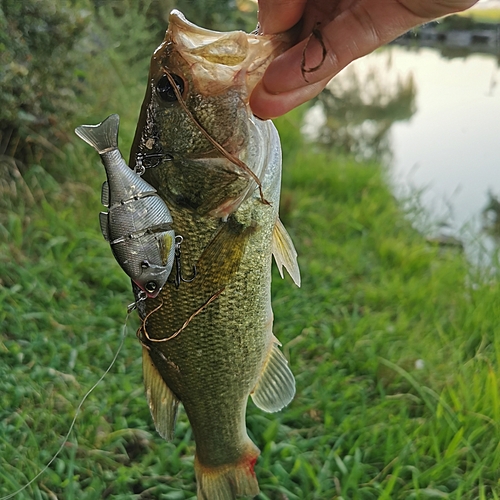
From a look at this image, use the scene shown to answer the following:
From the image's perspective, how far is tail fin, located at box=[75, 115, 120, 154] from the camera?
40.7 inches

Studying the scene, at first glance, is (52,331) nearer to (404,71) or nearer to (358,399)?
(358,399)

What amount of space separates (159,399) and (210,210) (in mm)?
564

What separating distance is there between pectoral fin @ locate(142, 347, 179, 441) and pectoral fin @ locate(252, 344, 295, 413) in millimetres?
282

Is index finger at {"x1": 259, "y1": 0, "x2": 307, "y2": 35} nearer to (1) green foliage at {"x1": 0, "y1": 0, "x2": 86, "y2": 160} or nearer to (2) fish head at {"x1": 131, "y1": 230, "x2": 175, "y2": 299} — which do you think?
(2) fish head at {"x1": 131, "y1": 230, "x2": 175, "y2": 299}

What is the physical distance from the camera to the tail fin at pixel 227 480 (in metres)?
1.58

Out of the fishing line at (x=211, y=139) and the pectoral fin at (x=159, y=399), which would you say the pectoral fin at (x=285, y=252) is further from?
the pectoral fin at (x=159, y=399)

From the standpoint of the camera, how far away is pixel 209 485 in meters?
1.57

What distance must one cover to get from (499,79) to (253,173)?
1047 cm

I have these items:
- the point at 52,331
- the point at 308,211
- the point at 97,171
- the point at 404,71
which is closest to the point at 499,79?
the point at 404,71

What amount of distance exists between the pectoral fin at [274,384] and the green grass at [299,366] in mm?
649

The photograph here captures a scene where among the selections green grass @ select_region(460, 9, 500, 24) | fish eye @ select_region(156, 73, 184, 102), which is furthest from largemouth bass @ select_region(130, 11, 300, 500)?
green grass @ select_region(460, 9, 500, 24)

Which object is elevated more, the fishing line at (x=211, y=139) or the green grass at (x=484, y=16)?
the fishing line at (x=211, y=139)

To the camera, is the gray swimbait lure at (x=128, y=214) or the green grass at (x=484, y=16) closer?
the gray swimbait lure at (x=128, y=214)

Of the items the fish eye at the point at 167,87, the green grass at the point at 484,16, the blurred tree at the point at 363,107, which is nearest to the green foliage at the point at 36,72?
the fish eye at the point at 167,87
